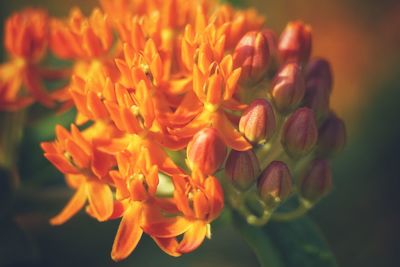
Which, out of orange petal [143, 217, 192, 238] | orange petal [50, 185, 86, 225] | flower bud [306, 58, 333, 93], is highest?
flower bud [306, 58, 333, 93]

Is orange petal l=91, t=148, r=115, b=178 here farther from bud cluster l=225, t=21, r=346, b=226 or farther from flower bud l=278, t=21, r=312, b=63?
flower bud l=278, t=21, r=312, b=63

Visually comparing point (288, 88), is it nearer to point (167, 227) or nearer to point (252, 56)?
point (252, 56)

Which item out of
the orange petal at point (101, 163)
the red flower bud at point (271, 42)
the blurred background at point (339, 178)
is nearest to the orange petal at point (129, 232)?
the orange petal at point (101, 163)

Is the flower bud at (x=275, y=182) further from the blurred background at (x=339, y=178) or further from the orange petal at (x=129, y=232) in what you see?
the blurred background at (x=339, y=178)

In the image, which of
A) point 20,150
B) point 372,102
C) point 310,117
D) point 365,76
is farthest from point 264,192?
point 365,76

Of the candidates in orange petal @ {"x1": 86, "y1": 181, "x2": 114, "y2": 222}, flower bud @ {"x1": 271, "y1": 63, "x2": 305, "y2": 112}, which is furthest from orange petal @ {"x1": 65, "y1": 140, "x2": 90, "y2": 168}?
flower bud @ {"x1": 271, "y1": 63, "x2": 305, "y2": 112}

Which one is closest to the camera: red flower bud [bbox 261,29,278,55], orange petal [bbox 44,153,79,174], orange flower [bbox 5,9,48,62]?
orange petal [bbox 44,153,79,174]

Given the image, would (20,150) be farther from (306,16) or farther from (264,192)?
(306,16)
